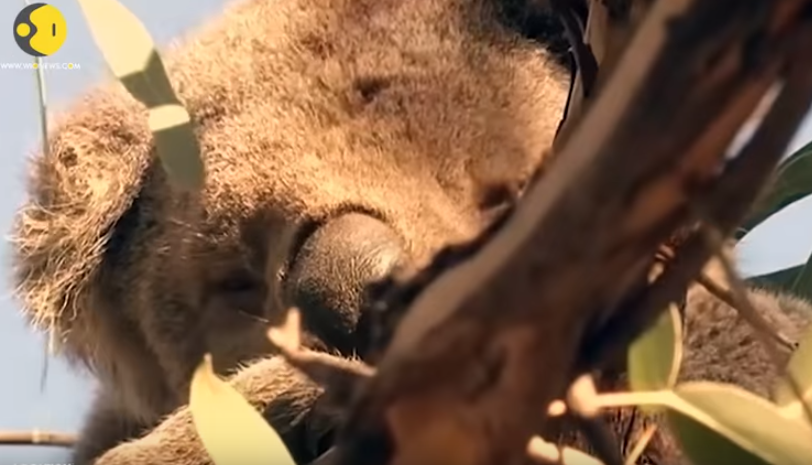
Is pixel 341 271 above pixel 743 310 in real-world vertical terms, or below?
below

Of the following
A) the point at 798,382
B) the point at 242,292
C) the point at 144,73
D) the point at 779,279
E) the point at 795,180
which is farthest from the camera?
the point at 242,292

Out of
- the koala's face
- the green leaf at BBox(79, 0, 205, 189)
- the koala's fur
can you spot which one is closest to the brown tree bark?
the green leaf at BBox(79, 0, 205, 189)

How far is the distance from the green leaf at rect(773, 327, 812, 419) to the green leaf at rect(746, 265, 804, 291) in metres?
0.80

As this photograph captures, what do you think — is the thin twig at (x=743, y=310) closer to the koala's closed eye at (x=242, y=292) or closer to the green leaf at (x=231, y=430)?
the green leaf at (x=231, y=430)

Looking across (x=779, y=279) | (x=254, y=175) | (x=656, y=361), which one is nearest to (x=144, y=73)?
(x=656, y=361)

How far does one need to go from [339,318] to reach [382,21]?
61 centimetres

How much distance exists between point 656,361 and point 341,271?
94 centimetres

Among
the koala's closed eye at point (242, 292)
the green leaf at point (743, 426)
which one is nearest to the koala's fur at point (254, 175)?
the koala's closed eye at point (242, 292)

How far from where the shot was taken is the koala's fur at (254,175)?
1.86 m

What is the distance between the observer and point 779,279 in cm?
172

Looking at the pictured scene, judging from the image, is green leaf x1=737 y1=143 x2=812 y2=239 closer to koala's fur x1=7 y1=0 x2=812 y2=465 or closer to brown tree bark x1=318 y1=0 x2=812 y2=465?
koala's fur x1=7 y1=0 x2=812 y2=465

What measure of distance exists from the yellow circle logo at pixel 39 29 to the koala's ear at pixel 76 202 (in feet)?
1.35

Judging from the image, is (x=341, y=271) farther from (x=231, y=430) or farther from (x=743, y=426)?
(x=743, y=426)

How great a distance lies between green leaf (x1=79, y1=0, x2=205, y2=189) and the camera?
1.06 metres
